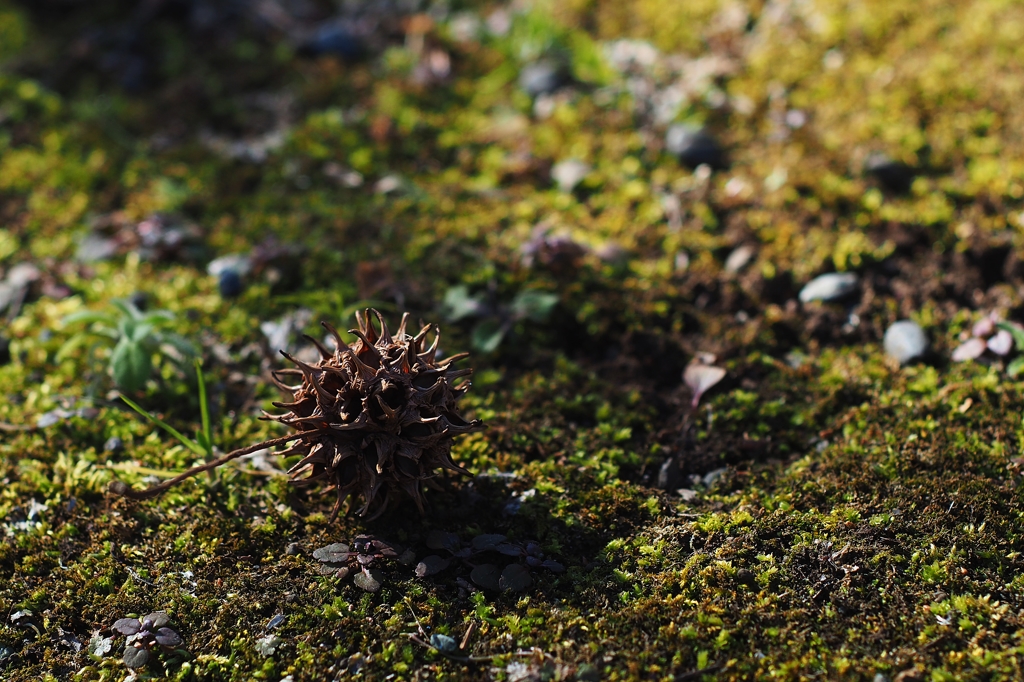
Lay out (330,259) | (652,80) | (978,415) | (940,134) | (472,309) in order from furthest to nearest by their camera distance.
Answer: (652,80) < (940,134) < (330,259) < (472,309) < (978,415)

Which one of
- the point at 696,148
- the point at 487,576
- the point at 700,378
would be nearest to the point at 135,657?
the point at 487,576

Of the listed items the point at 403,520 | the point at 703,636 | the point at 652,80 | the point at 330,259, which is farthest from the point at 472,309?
the point at 652,80

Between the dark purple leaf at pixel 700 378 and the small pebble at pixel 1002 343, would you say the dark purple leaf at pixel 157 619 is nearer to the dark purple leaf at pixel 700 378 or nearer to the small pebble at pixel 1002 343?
the dark purple leaf at pixel 700 378

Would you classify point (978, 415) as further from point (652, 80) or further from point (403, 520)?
point (652, 80)

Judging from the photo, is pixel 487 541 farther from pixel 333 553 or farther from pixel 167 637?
pixel 167 637

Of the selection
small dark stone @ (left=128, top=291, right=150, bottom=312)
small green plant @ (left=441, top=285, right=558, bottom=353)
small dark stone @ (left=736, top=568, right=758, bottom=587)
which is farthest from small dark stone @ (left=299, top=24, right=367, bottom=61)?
small dark stone @ (left=736, top=568, right=758, bottom=587)

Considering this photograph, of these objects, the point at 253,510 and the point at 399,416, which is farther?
the point at 253,510
